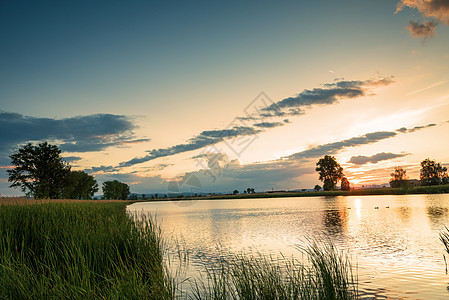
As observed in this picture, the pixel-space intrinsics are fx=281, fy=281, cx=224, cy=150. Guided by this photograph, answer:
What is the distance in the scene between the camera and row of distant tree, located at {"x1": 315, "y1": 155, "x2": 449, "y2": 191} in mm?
135875

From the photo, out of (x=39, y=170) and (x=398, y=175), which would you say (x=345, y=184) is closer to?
(x=398, y=175)

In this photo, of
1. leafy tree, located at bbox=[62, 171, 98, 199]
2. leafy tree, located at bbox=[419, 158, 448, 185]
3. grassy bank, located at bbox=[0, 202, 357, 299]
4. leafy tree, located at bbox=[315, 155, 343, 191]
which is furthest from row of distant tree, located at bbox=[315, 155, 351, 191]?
grassy bank, located at bbox=[0, 202, 357, 299]

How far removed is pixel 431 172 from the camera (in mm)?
153875

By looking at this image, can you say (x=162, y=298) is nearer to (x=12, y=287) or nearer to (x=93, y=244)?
(x=12, y=287)

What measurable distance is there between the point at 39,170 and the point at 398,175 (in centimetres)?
17829

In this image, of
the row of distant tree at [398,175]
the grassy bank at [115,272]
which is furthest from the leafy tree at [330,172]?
the grassy bank at [115,272]

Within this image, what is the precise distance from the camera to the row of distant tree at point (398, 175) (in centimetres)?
13588

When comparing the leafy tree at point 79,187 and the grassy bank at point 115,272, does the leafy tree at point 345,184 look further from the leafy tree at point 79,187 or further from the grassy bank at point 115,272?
the grassy bank at point 115,272

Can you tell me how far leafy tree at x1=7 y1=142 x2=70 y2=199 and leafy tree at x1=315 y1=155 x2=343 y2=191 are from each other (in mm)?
109561

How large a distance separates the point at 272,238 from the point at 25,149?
7567cm

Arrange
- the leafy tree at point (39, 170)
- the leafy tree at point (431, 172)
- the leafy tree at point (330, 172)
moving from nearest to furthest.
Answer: the leafy tree at point (39, 170)
the leafy tree at point (330, 172)
the leafy tree at point (431, 172)

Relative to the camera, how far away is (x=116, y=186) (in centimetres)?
19588

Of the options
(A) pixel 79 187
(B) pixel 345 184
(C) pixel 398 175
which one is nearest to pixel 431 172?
(C) pixel 398 175

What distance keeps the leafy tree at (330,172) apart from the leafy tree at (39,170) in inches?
4313
